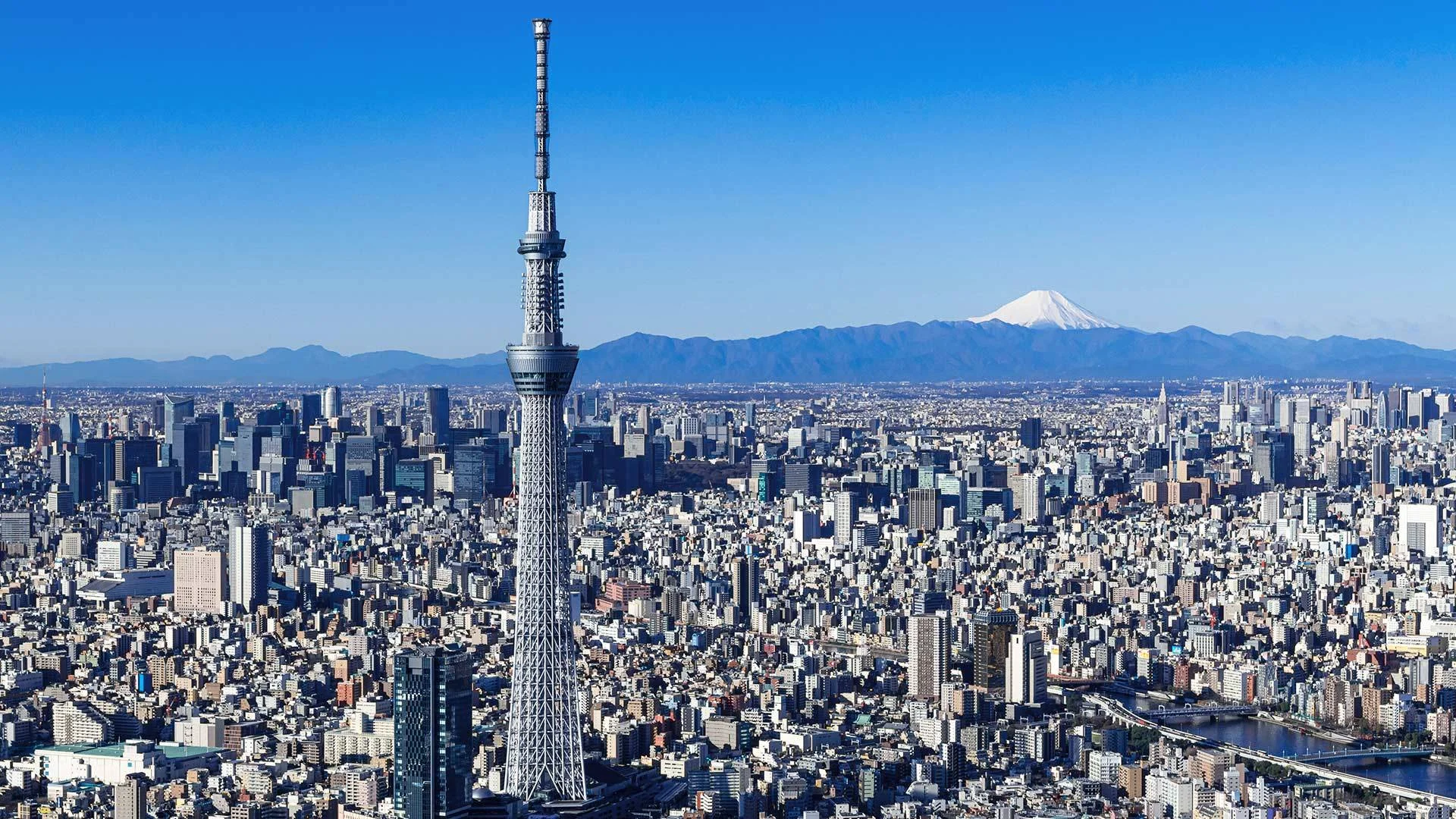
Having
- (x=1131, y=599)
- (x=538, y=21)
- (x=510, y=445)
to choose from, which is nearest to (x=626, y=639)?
(x=1131, y=599)

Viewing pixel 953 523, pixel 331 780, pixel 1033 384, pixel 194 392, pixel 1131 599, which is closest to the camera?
pixel 331 780

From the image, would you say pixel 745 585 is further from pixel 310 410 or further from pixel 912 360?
pixel 912 360

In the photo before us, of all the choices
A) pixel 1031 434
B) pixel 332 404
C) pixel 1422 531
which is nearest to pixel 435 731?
pixel 1422 531

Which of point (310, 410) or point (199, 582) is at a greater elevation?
point (310, 410)

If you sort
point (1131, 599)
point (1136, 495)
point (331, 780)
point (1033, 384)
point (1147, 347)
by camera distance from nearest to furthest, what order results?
point (331, 780), point (1131, 599), point (1136, 495), point (1033, 384), point (1147, 347)

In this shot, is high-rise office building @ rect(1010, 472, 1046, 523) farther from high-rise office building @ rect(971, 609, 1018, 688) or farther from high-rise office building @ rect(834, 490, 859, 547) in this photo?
high-rise office building @ rect(971, 609, 1018, 688)

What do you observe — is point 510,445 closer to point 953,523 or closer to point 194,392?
point 953,523

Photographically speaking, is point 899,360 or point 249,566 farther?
point 899,360
